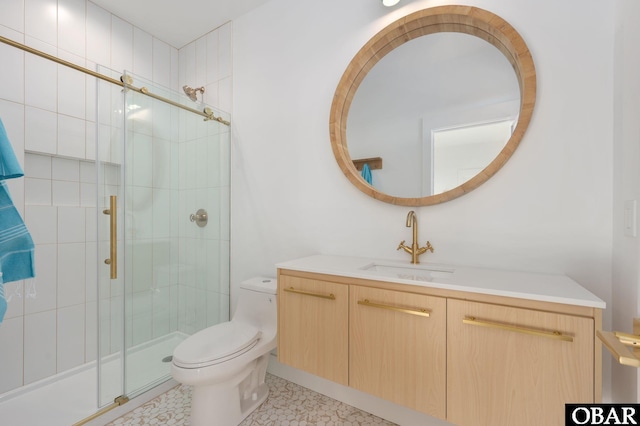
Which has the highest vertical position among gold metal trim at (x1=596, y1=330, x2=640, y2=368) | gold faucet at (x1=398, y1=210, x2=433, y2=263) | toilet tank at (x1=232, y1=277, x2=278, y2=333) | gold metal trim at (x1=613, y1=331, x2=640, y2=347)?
gold faucet at (x1=398, y1=210, x2=433, y2=263)

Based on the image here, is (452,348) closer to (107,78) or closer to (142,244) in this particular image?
(142,244)

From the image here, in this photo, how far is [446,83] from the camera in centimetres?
137

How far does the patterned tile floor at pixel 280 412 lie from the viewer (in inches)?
57.4

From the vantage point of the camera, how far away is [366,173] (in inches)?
62.0

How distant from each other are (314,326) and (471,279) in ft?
2.21

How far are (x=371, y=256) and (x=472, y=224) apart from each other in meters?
0.53

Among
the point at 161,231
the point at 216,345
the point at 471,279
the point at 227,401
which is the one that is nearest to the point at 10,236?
the point at 161,231

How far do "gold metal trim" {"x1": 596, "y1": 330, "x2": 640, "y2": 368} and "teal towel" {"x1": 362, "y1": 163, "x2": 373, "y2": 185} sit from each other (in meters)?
1.09

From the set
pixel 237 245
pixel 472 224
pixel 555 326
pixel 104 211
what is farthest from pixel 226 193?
pixel 555 326

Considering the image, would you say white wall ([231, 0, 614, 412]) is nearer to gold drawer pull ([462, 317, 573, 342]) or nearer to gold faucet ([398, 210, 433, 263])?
gold faucet ([398, 210, 433, 263])

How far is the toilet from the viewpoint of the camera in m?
1.28

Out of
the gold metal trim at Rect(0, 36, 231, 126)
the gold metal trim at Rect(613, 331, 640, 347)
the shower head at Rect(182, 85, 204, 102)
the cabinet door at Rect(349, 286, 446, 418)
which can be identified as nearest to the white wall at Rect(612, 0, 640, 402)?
the gold metal trim at Rect(613, 331, 640, 347)

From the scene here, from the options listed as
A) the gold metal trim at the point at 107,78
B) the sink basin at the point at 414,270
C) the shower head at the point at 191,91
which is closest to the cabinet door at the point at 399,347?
the sink basin at the point at 414,270

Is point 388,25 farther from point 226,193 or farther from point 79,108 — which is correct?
point 79,108
